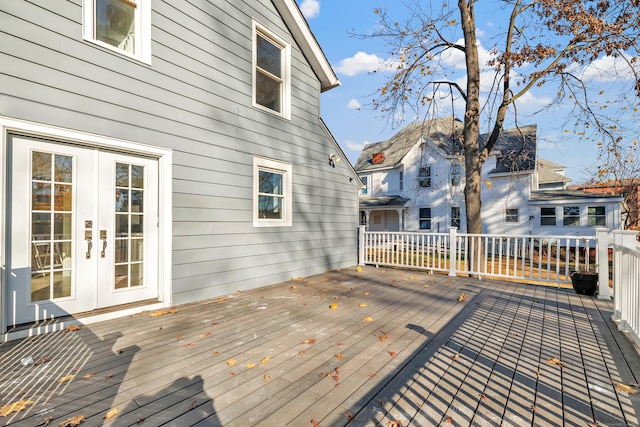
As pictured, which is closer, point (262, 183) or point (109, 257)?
point (109, 257)

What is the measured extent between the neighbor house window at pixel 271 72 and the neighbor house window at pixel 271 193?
1.08 metres

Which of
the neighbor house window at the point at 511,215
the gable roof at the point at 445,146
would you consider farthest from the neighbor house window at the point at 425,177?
the neighbor house window at the point at 511,215

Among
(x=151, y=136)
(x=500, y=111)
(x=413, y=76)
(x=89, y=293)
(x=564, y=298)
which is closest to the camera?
(x=89, y=293)

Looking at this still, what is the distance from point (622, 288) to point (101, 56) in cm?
643

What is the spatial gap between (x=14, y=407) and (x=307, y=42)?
666 centimetres

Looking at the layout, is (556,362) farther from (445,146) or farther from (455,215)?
(445,146)

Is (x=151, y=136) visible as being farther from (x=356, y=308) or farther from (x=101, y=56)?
(x=356, y=308)

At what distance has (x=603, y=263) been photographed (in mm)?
4570

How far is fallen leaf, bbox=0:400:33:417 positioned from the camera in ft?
5.73

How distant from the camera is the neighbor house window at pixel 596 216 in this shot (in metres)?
13.7

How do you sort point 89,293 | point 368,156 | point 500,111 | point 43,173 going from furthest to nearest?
point 368,156 → point 500,111 → point 89,293 → point 43,173

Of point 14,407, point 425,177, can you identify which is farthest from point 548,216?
point 14,407

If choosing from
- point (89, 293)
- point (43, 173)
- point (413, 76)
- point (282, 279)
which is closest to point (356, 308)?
point (282, 279)

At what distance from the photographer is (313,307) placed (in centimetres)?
396
